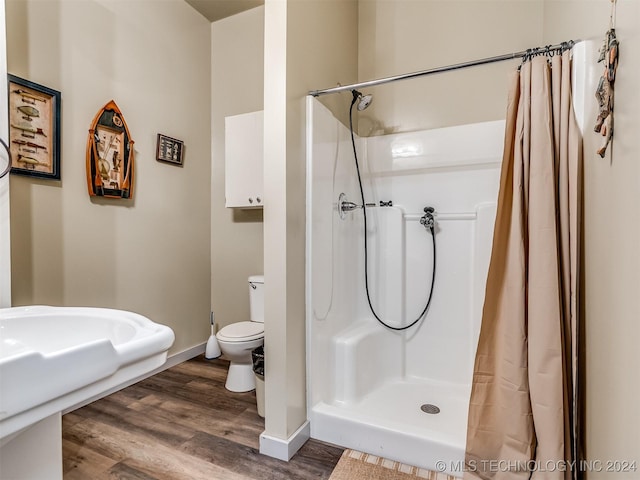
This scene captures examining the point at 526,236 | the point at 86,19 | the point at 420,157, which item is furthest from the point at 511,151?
the point at 86,19

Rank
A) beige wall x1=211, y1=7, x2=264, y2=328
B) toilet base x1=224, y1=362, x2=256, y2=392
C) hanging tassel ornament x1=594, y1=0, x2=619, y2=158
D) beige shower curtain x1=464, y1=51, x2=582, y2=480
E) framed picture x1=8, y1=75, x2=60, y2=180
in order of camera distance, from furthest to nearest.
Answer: beige wall x1=211, y1=7, x2=264, y2=328
toilet base x1=224, y1=362, x2=256, y2=392
framed picture x1=8, y1=75, x2=60, y2=180
beige shower curtain x1=464, y1=51, x2=582, y2=480
hanging tassel ornament x1=594, y1=0, x2=619, y2=158

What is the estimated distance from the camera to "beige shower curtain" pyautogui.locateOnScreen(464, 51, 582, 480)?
1.21 m

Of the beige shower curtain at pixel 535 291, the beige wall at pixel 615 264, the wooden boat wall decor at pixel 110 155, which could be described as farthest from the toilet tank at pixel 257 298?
the beige wall at pixel 615 264

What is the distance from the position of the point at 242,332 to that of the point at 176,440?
725 mm

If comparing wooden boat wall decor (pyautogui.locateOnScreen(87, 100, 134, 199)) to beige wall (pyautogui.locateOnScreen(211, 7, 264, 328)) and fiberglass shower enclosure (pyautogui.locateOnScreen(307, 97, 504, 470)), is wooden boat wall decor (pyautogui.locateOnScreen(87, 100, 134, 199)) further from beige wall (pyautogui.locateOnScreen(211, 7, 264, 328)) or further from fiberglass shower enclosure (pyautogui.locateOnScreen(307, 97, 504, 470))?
fiberglass shower enclosure (pyautogui.locateOnScreen(307, 97, 504, 470))

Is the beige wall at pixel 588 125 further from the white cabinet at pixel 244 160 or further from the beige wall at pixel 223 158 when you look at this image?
the beige wall at pixel 223 158

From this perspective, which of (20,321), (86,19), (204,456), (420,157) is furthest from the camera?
(420,157)

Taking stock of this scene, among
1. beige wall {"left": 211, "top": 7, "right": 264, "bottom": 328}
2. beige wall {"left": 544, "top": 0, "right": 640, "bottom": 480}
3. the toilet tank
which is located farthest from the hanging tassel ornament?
beige wall {"left": 211, "top": 7, "right": 264, "bottom": 328}

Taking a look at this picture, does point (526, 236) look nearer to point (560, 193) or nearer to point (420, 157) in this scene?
point (560, 193)

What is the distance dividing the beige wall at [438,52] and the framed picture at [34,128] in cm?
195

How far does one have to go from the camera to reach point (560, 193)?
1.26 m

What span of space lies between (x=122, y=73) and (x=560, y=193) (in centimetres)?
270

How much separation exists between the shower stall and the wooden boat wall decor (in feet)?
4.65

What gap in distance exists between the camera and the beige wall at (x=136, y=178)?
1.86 m
